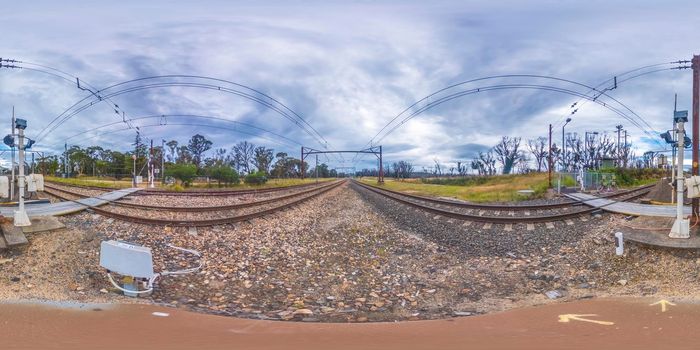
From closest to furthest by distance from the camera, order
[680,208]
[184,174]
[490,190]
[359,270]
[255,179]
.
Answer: [680,208] → [359,270] → [490,190] → [184,174] → [255,179]

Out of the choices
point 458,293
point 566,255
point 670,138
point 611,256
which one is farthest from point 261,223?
point 670,138

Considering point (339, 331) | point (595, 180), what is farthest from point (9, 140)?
point (595, 180)

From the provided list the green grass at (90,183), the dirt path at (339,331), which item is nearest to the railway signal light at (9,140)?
the dirt path at (339,331)

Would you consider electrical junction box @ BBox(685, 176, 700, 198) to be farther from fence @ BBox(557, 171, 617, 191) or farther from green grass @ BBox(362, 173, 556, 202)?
fence @ BBox(557, 171, 617, 191)

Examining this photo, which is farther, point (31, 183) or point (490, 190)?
point (490, 190)

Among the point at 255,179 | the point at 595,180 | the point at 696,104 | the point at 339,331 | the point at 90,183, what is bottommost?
the point at 339,331

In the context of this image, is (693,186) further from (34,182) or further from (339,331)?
(34,182)

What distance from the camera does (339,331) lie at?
440cm

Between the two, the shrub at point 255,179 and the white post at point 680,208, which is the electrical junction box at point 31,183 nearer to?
the white post at point 680,208

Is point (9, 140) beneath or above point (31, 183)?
above

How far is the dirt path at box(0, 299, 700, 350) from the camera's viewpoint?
397 centimetres

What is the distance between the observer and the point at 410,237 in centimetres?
1148

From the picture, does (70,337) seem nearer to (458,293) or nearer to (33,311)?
(33,311)

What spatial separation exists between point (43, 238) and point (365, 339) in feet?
21.6
